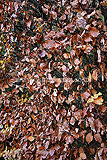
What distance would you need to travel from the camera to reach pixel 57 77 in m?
1.19

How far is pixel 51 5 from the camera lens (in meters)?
1.21

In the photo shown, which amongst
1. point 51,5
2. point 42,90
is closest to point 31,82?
point 42,90

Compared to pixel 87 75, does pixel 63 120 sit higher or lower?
lower

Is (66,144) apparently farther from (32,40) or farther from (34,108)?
(32,40)

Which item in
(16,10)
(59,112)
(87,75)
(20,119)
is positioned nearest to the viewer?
(87,75)

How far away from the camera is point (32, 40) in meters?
1.38

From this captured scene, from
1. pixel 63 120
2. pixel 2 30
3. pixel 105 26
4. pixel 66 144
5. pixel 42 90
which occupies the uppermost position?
pixel 2 30

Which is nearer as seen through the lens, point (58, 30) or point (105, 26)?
point (105, 26)

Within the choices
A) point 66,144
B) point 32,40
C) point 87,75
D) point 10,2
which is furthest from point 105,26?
point 10,2

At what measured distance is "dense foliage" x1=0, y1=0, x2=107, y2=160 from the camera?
993mm

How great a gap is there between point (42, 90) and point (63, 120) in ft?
0.96

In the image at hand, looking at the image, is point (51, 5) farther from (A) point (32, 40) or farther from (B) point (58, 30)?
(A) point (32, 40)

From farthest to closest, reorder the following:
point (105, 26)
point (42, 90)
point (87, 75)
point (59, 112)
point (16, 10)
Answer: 1. point (16, 10)
2. point (42, 90)
3. point (59, 112)
4. point (87, 75)
5. point (105, 26)

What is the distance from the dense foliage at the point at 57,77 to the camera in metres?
0.99
